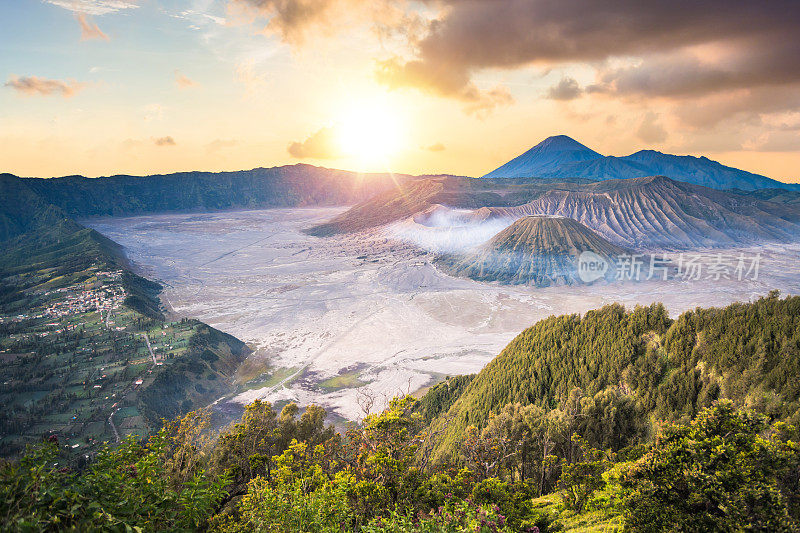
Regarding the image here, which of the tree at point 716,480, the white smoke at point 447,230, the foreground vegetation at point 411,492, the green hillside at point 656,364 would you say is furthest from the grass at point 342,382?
the white smoke at point 447,230

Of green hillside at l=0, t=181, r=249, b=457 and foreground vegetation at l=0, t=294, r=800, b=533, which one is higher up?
foreground vegetation at l=0, t=294, r=800, b=533

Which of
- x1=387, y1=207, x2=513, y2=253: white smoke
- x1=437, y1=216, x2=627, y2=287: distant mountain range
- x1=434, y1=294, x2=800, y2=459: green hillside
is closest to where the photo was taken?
x1=434, y1=294, x2=800, y2=459: green hillside

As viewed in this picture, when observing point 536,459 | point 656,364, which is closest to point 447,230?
point 656,364

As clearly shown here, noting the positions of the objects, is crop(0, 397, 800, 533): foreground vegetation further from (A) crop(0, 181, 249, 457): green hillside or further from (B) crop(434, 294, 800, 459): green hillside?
(A) crop(0, 181, 249, 457): green hillside

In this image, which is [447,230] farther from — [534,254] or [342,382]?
[342,382]

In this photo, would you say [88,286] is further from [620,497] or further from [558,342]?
[620,497]

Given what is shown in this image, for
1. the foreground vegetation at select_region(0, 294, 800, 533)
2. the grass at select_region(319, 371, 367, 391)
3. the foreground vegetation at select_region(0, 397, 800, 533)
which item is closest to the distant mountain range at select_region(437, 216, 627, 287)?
the grass at select_region(319, 371, 367, 391)
